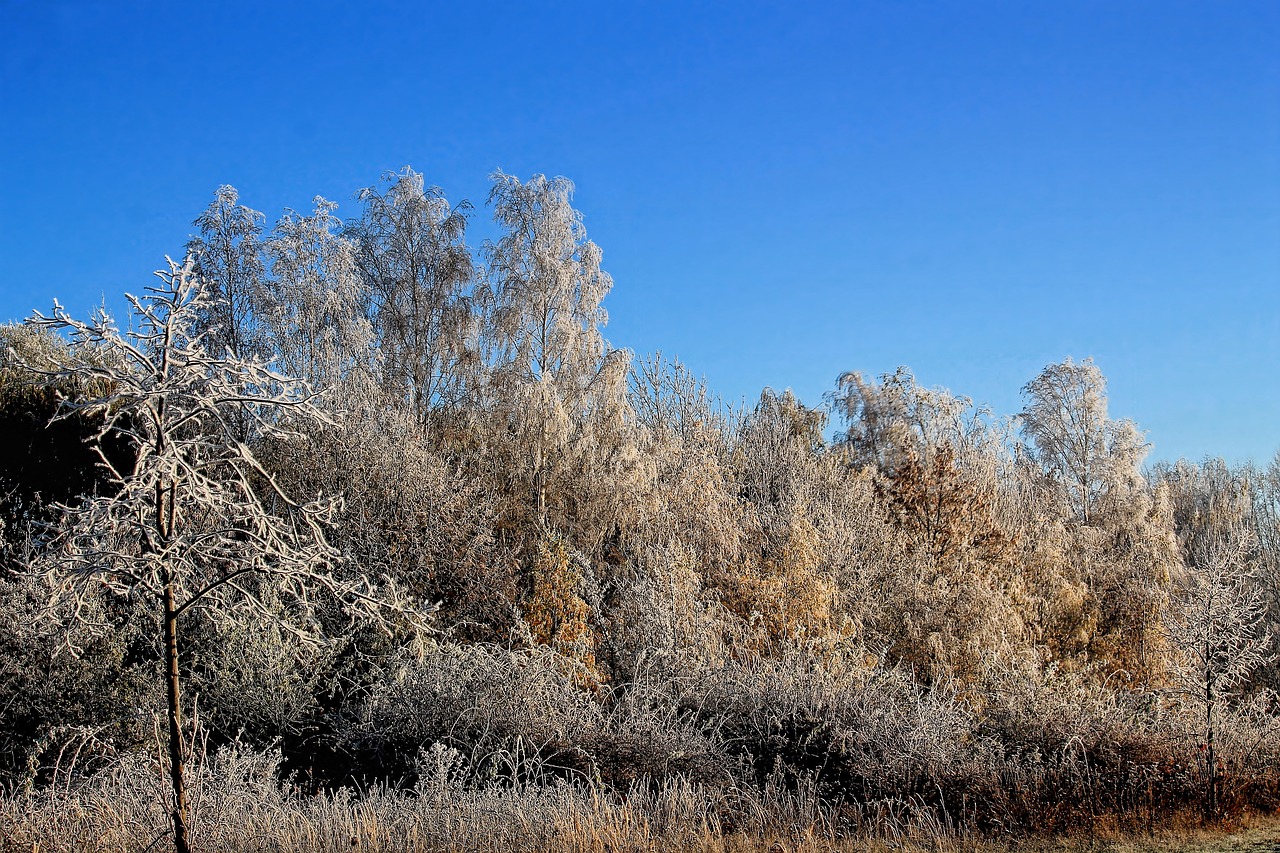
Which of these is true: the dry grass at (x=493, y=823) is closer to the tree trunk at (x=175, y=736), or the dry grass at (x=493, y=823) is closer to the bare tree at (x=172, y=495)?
the tree trunk at (x=175, y=736)

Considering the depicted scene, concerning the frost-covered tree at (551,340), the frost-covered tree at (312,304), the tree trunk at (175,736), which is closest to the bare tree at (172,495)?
the tree trunk at (175,736)

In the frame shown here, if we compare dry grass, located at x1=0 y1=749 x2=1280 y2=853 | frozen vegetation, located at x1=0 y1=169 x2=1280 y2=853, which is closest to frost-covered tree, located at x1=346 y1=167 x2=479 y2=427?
frozen vegetation, located at x1=0 y1=169 x2=1280 y2=853

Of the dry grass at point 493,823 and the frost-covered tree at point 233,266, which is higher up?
the frost-covered tree at point 233,266

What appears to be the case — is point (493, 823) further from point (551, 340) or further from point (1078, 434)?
point (1078, 434)

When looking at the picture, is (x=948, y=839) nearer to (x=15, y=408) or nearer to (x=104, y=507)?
(x=104, y=507)

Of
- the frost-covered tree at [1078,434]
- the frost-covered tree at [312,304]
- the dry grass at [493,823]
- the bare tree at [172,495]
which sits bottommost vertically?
the dry grass at [493,823]

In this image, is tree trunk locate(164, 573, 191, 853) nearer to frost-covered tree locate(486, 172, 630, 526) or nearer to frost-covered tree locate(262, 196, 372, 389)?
frost-covered tree locate(486, 172, 630, 526)

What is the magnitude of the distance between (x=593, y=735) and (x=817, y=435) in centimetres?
1956

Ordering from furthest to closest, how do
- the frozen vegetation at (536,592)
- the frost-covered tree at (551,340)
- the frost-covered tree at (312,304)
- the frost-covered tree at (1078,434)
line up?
the frost-covered tree at (1078,434) < the frost-covered tree at (312,304) < the frost-covered tree at (551,340) < the frozen vegetation at (536,592)

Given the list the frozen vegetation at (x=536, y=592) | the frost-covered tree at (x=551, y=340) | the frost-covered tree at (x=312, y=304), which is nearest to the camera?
the frozen vegetation at (x=536, y=592)

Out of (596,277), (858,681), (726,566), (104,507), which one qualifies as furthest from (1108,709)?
(596,277)

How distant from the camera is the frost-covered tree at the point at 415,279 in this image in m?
22.1

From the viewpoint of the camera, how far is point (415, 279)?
2323 centimetres

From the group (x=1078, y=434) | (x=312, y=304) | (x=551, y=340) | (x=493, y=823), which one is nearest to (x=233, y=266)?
(x=312, y=304)
